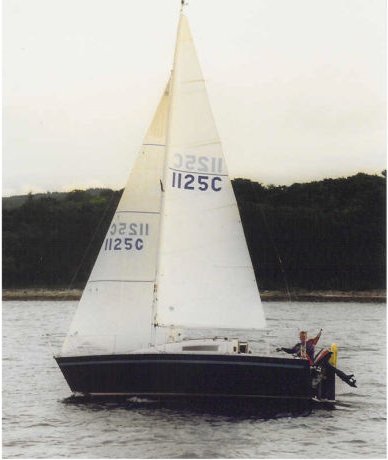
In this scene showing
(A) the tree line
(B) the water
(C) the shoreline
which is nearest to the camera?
(B) the water

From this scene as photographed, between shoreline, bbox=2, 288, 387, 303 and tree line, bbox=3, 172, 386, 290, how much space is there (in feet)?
2.12

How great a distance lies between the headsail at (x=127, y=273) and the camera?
22266mm

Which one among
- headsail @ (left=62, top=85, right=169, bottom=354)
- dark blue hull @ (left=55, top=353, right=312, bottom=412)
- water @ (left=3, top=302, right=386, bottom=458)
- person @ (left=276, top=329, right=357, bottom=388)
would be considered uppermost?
headsail @ (left=62, top=85, right=169, bottom=354)

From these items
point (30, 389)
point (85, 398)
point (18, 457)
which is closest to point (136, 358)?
point (85, 398)

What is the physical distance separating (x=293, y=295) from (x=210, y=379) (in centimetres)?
6579

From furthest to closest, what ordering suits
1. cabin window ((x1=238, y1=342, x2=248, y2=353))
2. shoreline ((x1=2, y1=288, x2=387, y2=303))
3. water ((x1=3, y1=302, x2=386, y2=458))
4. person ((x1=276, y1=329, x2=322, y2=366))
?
shoreline ((x1=2, y1=288, x2=387, y2=303)) < person ((x1=276, y1=329, x2=322, y2=366)) < cabin window ((x1=238, y1=342, x2=248, y2=353)) < water ((x1=3, y1=302, x2=386, y2=458))

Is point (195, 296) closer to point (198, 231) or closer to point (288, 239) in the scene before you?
point (198, 231)

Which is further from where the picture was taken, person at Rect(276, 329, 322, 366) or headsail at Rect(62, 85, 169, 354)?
headsail at Rect(62, 85, 169, 354)

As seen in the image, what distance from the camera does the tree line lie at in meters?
82.6

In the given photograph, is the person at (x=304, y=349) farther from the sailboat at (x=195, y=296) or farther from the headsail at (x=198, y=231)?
the headsail at (x=198, y=231)

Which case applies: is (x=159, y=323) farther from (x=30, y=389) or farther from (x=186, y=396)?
(x=30, y=389)

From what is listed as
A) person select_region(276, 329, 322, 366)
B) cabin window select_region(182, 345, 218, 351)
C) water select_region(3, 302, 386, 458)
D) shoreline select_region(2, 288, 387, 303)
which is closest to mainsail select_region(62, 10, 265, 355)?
cabin window select_region(182, 345, 218, 351)

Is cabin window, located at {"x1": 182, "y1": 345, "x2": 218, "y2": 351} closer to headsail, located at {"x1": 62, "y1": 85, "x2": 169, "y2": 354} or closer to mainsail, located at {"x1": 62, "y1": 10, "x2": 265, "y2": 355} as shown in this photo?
mainsail, located at {"x1": 62, "y1": 10, "x2": 265, "y2": 355}

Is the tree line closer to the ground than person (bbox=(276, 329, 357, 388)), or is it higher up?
higher up
